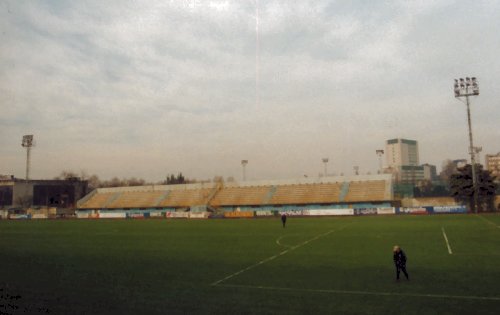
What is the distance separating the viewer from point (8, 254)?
30797 mm

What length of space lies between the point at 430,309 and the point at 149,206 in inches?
4035

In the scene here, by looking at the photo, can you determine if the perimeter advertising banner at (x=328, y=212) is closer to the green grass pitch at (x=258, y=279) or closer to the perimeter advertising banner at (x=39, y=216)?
the green grass pitch at (x=258, y=279)

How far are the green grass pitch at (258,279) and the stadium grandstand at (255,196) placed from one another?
184ft

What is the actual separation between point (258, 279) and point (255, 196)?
269 feet

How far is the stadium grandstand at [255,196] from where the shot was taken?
290ft

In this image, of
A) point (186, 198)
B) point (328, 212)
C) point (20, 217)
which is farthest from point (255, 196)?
point (20, 217)

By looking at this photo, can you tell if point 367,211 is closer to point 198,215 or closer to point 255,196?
point 255,196

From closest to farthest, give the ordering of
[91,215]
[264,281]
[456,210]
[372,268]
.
Answer: 1. [264,281]
2. [372,268]
3. [456,210]
4. [91,215]

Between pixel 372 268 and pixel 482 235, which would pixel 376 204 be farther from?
pixel 372 268

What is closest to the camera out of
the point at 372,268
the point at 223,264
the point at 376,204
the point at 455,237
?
the point at 372,268

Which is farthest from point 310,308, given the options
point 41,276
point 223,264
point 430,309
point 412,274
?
point 41,276

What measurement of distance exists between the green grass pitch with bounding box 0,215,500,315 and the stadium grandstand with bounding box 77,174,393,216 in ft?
184

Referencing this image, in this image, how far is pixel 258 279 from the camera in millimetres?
19156

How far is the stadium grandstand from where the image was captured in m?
88.3
